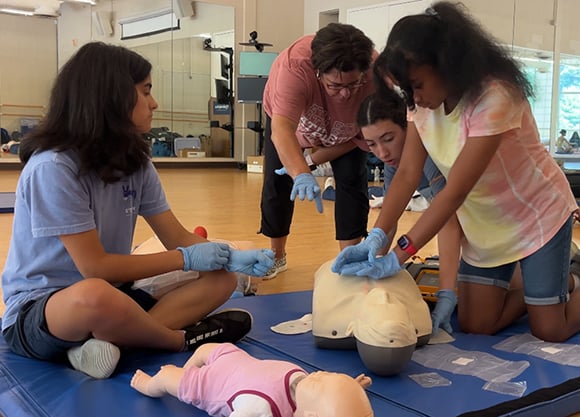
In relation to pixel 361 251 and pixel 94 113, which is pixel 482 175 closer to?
pixel 361 251

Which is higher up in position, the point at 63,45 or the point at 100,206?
the point at 63,45

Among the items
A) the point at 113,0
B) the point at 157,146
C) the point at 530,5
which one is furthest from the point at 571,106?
the point at 113,0

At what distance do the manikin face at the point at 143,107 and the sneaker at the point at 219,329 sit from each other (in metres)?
0.55

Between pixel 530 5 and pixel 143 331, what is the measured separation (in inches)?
287

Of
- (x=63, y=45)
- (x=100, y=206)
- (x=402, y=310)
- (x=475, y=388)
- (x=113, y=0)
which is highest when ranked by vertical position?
(x=113, y=0)

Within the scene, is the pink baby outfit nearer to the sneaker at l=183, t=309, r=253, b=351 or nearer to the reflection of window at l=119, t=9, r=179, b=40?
the sneaker at l=183, t=309, r=253, b=351

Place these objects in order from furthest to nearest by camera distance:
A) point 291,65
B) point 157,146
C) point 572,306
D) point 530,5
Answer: point 157,146
point 530,5
point 291,65
point 572,306

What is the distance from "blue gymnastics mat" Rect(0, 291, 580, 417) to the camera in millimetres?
1300

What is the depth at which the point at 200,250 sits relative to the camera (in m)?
1.68

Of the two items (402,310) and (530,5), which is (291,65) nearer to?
(402,310)

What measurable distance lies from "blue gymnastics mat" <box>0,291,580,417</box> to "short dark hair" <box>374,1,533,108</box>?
725mm

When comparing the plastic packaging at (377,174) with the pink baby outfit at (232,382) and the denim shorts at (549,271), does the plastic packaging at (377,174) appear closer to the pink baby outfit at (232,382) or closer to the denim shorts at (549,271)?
the denim shorts at (549,271)

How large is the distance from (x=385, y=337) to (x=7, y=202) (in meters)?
3.99

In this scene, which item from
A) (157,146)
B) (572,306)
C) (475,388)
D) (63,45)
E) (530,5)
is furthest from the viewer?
(157,146)
